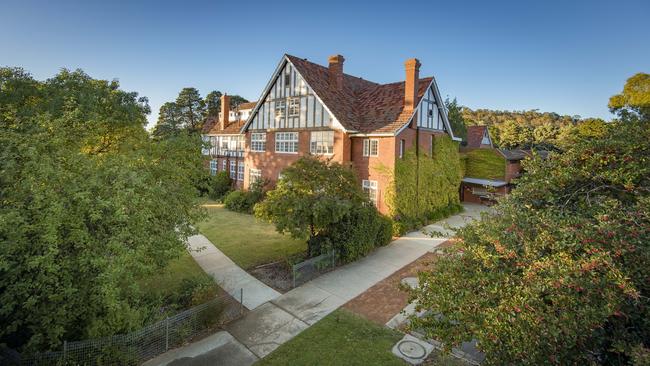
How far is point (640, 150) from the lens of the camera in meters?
5.70

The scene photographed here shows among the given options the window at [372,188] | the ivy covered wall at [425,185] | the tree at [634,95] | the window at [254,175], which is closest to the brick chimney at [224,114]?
the window at [254,175]

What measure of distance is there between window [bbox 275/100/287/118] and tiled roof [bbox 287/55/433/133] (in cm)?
324

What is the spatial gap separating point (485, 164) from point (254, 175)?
75.4 feet

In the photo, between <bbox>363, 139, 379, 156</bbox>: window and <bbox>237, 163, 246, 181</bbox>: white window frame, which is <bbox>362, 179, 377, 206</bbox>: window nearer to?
<bbox>363, 139, 379, 156</bbox>: window

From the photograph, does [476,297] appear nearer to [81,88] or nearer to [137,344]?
[137,344]

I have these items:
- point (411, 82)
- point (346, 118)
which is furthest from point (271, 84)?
point (411, 82)

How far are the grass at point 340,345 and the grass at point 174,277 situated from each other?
15.2 ft

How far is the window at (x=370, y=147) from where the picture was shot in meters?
22.1

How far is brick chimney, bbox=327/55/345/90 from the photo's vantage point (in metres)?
25.2

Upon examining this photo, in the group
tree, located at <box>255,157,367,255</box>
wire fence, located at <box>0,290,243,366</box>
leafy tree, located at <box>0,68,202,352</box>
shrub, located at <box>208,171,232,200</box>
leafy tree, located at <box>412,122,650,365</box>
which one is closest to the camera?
leafy tree, located at <box>412,122,650,365</box>

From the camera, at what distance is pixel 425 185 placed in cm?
2383

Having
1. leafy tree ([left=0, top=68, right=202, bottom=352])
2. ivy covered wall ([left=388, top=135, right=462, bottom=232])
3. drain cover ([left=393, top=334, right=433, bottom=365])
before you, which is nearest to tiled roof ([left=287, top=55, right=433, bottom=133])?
ivy covered wall ([left=388, top=135, right=462, bottom=232])

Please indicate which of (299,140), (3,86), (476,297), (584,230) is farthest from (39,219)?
(299,140)

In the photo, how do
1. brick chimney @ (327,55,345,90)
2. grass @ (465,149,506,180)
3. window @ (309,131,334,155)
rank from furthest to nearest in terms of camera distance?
grass @ (465,149,506,180) → brick chimney @ (327,55,345,90) → window @ (309,131,334,155)
